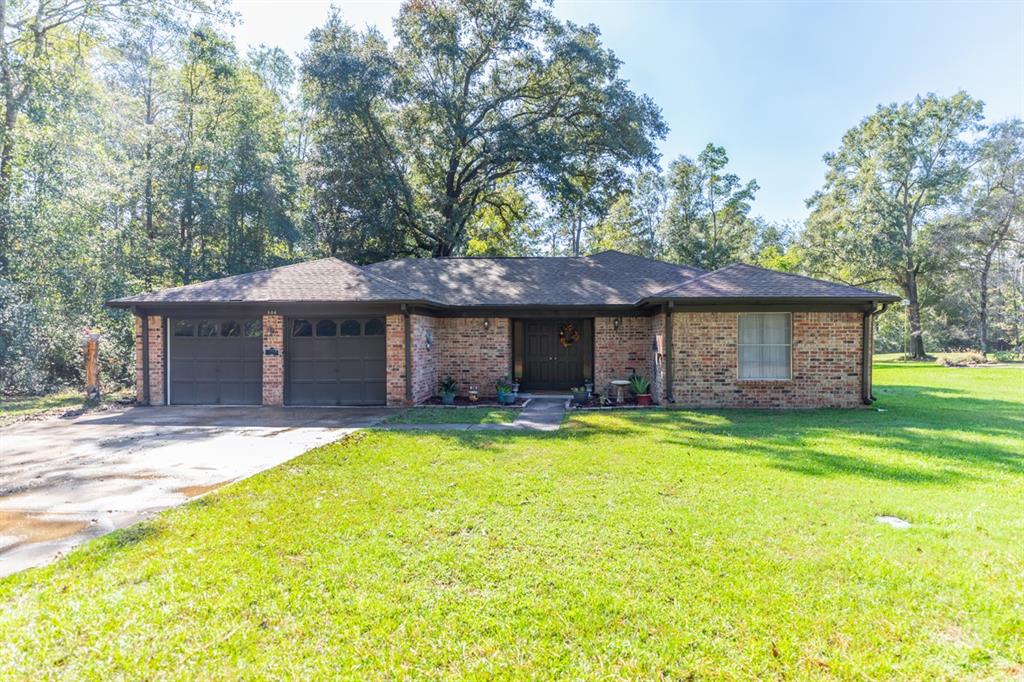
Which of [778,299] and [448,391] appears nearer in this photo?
[778,299]

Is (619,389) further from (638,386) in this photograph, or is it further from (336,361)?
(336,361)

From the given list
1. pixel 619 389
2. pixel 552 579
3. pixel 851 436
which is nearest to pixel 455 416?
pixel 619 389

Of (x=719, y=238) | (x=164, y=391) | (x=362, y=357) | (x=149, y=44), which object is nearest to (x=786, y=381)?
(x=362, y=357)

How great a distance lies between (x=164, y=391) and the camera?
1261cm

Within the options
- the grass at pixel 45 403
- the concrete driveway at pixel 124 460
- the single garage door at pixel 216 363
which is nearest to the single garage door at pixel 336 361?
the concrete driveway at pixel 124 460

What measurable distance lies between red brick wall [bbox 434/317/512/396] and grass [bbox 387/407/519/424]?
211 cm

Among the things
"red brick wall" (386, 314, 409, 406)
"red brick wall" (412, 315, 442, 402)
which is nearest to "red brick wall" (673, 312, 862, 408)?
"red brick wall" (412, 315, 442, 402)

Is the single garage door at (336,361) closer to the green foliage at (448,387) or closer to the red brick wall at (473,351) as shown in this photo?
the green foliage at (448,387)

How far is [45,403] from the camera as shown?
537 inches

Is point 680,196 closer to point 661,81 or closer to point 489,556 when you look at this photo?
point 661,81

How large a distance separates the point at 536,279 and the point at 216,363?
8.44 m

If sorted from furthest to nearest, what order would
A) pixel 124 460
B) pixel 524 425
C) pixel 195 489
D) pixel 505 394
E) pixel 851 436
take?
1. pixel 505 394
2. pixel 524 425
3. pixel 851 436
4. pixel 124 460
5. pixel 195 489

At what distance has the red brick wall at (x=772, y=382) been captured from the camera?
11508mm

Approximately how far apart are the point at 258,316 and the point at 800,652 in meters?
12.4
